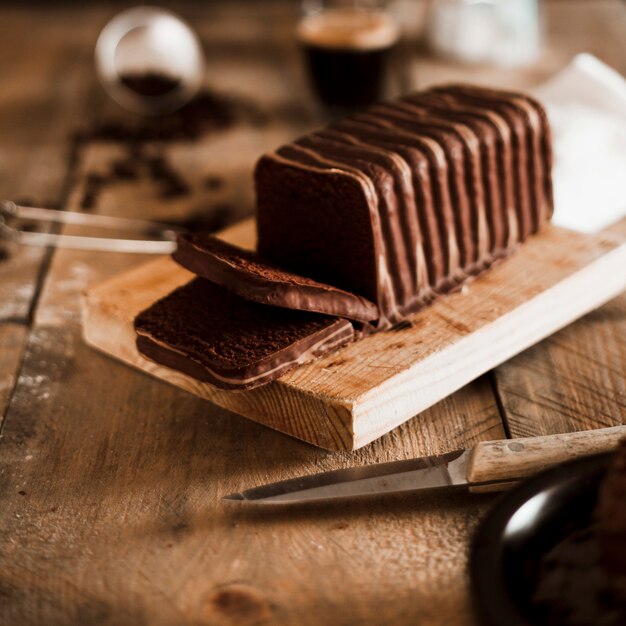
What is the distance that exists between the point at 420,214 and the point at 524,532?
913mm

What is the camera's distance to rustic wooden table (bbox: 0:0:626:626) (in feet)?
4.78

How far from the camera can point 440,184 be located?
209 cm

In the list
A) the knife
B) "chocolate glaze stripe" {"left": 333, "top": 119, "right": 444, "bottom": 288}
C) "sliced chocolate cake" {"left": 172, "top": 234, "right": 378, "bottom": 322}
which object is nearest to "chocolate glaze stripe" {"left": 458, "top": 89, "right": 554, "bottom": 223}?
"chocolate glaze stripe" {"left": 333, "top": 119, "right": 444, "bottom": 288}

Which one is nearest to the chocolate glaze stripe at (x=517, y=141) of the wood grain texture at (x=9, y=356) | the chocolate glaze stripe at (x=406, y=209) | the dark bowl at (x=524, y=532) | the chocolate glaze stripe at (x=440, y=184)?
the chocolate glaze stripe at (x=440, y=184)

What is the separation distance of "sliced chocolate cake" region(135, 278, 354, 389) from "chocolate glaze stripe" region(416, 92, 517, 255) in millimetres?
539

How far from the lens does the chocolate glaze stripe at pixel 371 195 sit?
193 cm

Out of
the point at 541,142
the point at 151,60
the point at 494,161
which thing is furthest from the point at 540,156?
the point at 151,60

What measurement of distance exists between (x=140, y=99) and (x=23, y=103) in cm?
49

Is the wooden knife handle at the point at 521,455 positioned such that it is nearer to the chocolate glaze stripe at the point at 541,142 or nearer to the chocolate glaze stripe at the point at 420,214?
the chocolate glaze stripe at the point at 420,214

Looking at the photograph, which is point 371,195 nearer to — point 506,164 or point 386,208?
point 386,208

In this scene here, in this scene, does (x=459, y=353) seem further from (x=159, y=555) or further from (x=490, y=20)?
(x=490, y=20)

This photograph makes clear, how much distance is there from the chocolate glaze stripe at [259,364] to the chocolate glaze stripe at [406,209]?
0.76ft

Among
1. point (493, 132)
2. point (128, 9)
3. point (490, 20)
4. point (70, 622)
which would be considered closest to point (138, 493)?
point (70, 622)

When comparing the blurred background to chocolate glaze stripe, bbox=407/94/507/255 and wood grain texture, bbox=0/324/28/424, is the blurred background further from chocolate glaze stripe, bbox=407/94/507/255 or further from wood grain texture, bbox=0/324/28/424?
chocolate glaze stripe, bbox=407/94/507/255
